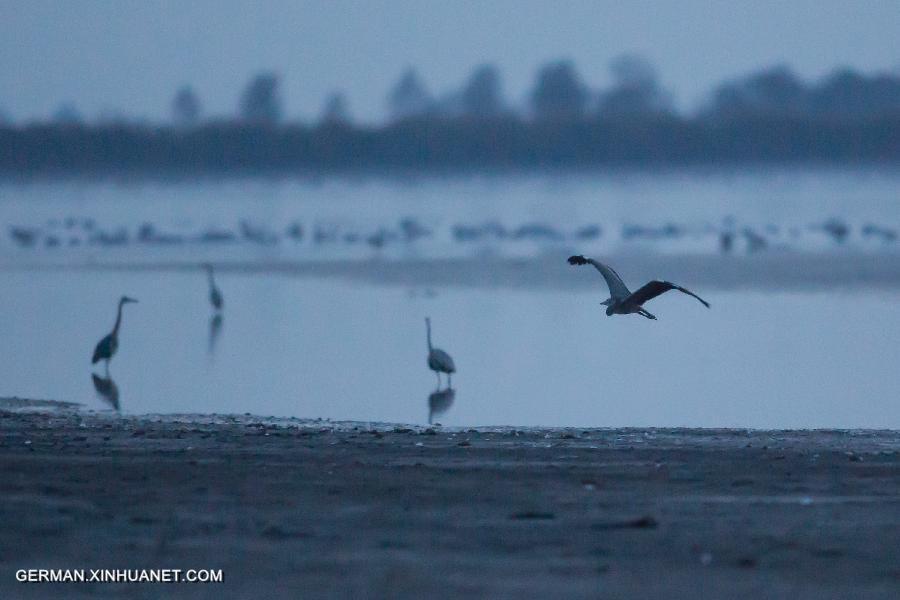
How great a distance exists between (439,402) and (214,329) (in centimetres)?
829

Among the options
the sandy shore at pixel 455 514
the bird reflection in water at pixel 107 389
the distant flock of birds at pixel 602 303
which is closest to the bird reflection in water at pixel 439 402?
the distant flock of birds at pixel 602 303

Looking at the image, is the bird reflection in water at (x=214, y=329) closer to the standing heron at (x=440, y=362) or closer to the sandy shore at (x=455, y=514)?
the standing heron at (x=440, y=362)

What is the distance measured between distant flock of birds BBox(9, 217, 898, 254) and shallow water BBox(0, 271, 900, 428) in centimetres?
1798

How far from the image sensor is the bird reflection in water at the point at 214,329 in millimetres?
20531

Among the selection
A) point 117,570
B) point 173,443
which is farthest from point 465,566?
point 173,443

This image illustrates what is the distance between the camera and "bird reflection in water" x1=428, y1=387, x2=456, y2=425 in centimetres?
1445

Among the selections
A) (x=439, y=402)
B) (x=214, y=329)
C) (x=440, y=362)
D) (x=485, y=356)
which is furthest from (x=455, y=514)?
(x=214, y=329)

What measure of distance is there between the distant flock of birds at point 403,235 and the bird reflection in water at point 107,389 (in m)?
26.5

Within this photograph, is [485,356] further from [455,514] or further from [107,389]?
[455,514]

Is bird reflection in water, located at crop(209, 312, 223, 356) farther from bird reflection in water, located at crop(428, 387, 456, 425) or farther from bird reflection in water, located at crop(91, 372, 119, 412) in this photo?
bird reflection in water, located at crop(428, 387, 456, 425)

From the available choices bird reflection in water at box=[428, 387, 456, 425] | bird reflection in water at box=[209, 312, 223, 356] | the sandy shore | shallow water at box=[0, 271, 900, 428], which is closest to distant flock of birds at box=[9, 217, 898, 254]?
shallow water at box=[0, 271, 900, 428]

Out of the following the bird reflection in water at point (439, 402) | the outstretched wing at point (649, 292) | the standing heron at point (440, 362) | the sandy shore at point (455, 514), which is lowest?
the sandy shore at point (455, 514)

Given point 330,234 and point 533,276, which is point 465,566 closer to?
point 533,276

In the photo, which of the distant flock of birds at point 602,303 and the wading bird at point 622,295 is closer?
the distant flock of birds at point 602,303
